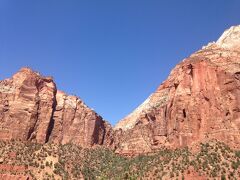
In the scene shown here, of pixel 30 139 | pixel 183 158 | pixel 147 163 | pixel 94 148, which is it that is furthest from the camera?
pixel 94 148

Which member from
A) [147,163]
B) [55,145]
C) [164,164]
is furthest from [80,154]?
[164,164]

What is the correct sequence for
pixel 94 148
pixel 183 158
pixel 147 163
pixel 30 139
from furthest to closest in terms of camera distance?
pixel 94 148 → pixel 30 139 → pixel 147 163 → pixel 183 158

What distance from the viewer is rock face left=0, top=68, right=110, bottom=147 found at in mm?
121688

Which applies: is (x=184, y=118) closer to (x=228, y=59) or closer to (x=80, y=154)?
(x=228, y=59)

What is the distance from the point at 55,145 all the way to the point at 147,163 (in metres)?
30.2

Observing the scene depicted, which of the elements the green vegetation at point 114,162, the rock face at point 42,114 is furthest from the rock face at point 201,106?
the rock face at point 42,114

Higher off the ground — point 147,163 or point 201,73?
point 201,73

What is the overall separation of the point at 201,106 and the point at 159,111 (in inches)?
801

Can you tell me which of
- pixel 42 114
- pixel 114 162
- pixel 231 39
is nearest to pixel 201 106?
pixel 114 162

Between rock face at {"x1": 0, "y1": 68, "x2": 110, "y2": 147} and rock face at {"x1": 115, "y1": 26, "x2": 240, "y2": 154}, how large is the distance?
581 inches

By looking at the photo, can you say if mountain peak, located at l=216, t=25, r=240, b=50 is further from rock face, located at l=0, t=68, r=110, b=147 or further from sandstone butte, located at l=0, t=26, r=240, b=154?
rock face, located at l=0, t=68, r=110, b=147

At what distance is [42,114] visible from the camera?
12788 centimetres

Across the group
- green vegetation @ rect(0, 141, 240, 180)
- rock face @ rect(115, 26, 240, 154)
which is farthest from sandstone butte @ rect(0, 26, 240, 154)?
green vegetation @ rect(0, 141, 240, 180)

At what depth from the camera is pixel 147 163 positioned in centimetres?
11038
